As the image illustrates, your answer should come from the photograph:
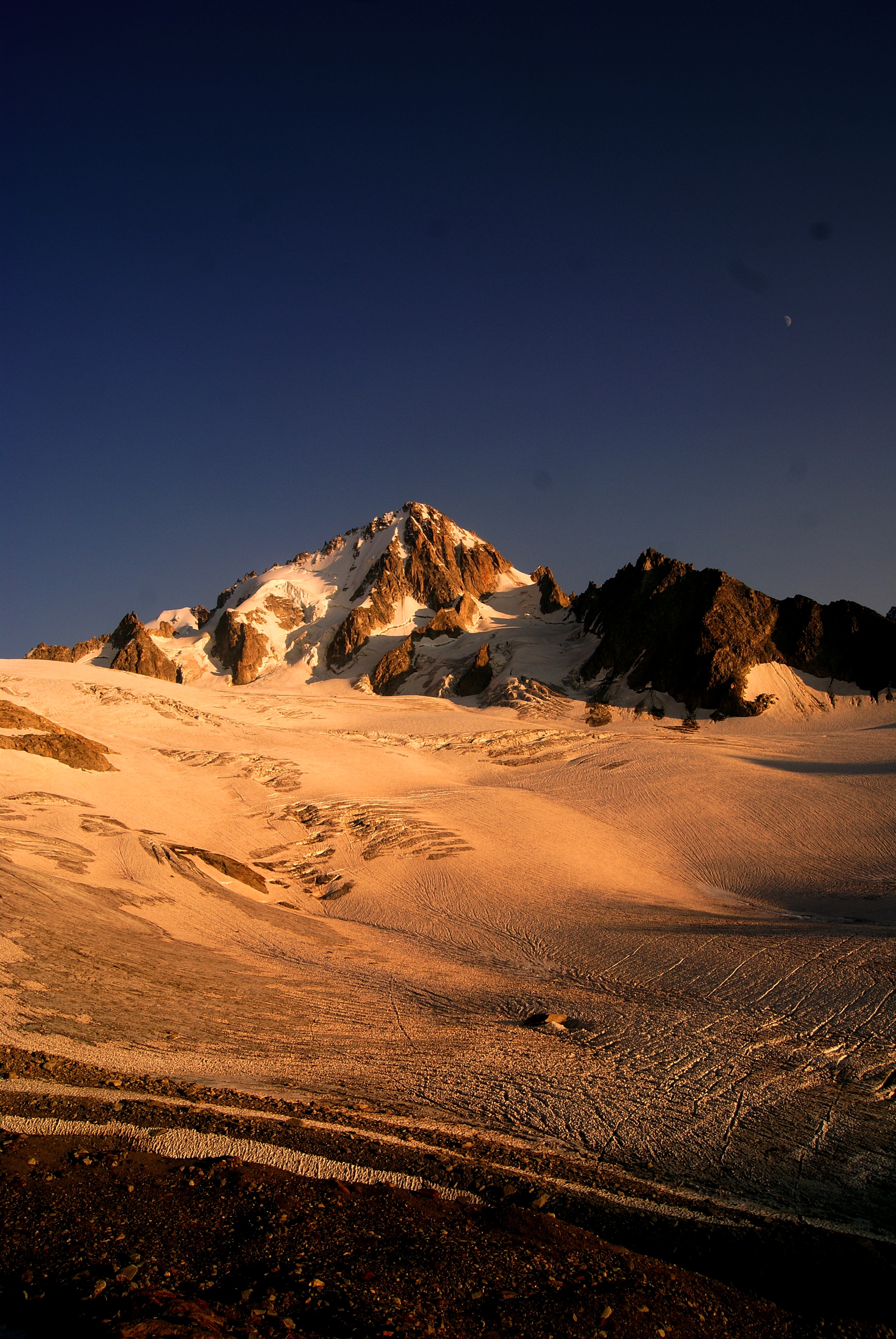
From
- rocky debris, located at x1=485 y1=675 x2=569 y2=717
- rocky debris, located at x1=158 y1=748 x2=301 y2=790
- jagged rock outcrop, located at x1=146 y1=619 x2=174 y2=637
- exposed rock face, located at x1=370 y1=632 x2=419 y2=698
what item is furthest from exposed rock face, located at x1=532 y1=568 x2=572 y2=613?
rocky debris, located at x1=158 y1=748 x2=301 y2=790

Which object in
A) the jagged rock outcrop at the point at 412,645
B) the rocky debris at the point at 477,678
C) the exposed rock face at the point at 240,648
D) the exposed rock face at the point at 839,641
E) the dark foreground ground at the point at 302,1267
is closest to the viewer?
the dark foreground ground at the point at 302,1267

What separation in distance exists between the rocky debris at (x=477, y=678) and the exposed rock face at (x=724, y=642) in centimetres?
1028

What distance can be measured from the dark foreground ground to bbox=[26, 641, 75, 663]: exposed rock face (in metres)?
105

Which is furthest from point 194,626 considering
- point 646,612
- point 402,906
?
point 402,906

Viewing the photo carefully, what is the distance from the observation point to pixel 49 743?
1048 inches

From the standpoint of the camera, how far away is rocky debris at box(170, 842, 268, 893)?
19.0m

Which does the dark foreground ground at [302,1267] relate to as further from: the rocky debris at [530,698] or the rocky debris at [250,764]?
the rocky debris at [530,698]

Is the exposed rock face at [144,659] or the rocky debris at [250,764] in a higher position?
the exposed rock face at [144,659]

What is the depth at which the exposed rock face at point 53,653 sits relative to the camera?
96812 millimetres

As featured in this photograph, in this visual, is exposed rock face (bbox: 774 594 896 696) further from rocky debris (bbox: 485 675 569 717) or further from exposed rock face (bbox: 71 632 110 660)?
exposed rock face (bbox: 71 632 110 660)

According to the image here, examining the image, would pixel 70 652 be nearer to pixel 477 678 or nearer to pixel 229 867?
pixel 477 678

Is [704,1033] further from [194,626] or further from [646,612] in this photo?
[194,626]

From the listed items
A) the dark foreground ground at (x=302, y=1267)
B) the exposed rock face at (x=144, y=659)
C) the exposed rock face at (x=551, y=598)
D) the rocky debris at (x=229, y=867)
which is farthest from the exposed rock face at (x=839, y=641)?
the exposed rock face at (x=144, y=659)

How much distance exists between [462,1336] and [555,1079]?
4.66 meters
